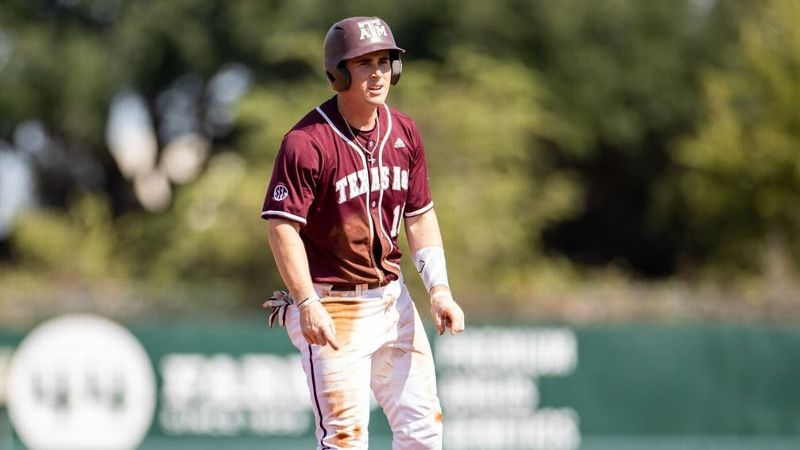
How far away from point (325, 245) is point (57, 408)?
333 inches

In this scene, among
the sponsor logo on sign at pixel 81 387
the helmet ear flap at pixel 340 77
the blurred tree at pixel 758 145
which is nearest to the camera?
the helmet ear flap at pixel 340 77

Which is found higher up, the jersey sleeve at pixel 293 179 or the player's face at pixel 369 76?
the player's face at pixel 369 76

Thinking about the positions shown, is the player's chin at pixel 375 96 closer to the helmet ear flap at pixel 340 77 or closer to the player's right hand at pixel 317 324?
the helmet ear flap at pixel 340 77

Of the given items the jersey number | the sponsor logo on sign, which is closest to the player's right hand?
the jersey number

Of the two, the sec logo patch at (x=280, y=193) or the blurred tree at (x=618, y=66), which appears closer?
the sec logo patch at (x=280, y=193)

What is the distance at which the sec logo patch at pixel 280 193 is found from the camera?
20.2ft

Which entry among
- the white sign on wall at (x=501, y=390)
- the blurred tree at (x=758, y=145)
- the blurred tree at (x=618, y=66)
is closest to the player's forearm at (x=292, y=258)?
the white sign on wall at (x=501, y=390)

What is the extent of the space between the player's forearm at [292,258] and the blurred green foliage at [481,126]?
17.1 metres

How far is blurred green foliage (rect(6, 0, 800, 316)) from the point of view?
80.3 feet

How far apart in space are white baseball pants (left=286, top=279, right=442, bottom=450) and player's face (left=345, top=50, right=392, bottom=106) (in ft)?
2.94

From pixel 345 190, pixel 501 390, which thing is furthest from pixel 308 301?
pixel 501 390

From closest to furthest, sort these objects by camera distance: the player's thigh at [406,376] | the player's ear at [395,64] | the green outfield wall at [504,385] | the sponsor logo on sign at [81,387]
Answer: the player's ear at [395,64]
the player's thigh at [406,376]
the sponsor logo on sign at [81,387]
the green outfield wall at [504,385]

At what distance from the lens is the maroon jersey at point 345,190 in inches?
243

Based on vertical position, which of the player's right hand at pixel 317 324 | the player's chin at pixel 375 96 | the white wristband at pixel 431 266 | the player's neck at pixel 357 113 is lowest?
the player's right hand at pixel 317 324
